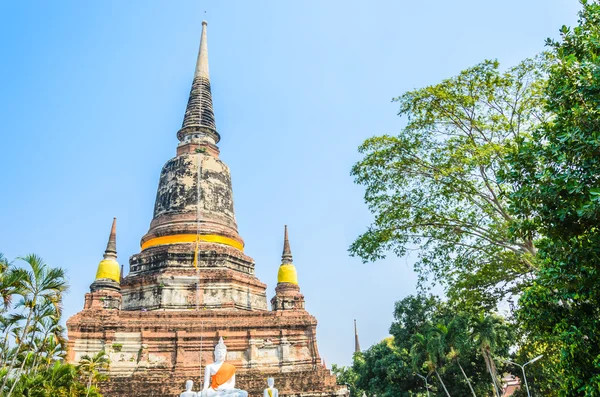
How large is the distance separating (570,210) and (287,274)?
1764cm

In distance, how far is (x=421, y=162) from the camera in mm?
15391

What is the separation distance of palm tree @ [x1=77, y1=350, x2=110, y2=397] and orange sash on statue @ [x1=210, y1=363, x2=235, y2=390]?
16.9ft

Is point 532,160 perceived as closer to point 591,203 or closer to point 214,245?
point 591,203

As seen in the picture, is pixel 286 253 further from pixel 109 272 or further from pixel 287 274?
pixel 109 272

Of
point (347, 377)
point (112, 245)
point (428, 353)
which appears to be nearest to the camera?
point (112, 245)

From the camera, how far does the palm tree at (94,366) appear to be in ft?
54.5

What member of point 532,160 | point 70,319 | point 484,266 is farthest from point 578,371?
point 70,319

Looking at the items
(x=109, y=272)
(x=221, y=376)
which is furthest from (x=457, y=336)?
(x=109, y=272)

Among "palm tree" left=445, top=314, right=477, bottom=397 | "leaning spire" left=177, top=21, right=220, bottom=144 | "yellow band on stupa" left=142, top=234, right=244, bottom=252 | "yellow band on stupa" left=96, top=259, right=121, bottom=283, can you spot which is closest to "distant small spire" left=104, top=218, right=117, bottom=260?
"yellow band on stupa" left=96, top=259, right=121, bottom=283

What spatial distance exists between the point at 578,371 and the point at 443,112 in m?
9.21

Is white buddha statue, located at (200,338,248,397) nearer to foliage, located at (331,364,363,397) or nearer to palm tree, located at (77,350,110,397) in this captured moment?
palm tree, located at (77,350,110,397)

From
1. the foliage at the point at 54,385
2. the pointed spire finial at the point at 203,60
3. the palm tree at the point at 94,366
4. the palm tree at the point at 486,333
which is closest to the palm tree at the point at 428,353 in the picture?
the palm tree at the point at 486,333

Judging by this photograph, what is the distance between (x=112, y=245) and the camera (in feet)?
75.5

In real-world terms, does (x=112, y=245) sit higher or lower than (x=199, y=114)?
lower
